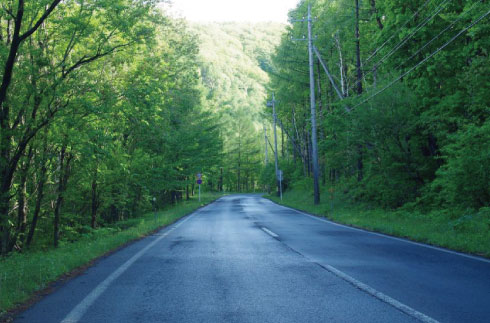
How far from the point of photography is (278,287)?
5.37 meters

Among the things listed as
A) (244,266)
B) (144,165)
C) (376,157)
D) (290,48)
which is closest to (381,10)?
(376,157)

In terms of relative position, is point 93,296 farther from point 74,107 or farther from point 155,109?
point 155,109

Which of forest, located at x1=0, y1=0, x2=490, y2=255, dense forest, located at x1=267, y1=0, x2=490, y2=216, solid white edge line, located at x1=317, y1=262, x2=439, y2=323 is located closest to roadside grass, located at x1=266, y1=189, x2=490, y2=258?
forest, located at x1=0, y1=0, x2=490, y2=255

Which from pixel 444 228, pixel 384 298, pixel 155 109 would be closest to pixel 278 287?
pixel 384 298

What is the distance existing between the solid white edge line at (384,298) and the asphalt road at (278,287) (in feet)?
0.03

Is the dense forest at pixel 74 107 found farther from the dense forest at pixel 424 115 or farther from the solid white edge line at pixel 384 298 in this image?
the dense forest at pixel 424 115

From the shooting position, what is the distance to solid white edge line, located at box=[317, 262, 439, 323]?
4.01 m

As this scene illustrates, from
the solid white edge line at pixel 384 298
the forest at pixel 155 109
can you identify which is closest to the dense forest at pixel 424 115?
the forest at pixel 155 109

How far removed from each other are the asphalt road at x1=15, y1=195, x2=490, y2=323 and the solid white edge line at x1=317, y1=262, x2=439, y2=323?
0.01 metres

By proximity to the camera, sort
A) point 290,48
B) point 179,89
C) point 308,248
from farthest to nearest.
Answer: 1. point 290,48
2. point 179,89
3. point 308,248

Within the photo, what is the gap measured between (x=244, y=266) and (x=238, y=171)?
280 feet

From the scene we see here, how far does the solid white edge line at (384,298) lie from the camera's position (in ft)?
13.1

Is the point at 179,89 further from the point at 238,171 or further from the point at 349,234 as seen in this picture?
the point at 238,171

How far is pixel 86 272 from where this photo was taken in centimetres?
677
